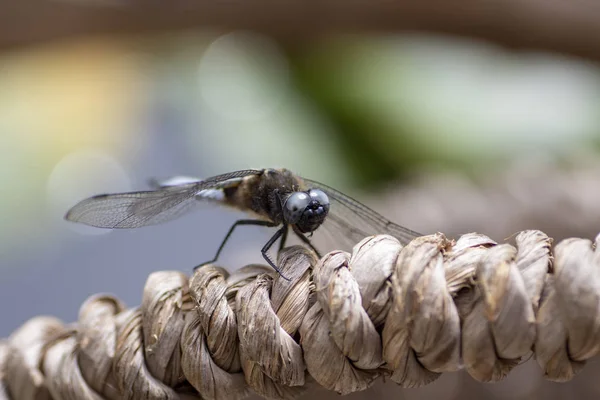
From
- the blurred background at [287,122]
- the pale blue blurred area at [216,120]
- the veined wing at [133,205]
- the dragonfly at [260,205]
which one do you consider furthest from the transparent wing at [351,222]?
the pale blue blurred area at [216,120]

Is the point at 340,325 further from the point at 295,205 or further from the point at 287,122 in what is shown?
the point at 287,122

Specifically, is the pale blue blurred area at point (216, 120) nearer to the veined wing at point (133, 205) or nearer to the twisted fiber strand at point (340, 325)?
the veined wing at point (133, 205)

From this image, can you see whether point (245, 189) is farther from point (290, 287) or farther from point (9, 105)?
point (9, 105)

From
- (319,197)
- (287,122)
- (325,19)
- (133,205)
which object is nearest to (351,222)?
(319,197)

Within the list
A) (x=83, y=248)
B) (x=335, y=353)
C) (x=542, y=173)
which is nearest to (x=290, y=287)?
(x=335, y=353)

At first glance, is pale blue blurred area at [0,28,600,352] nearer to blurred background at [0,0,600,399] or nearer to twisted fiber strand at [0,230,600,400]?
blurred background at [0,0,600,399]

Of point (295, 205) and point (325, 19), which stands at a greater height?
point (325, 19)

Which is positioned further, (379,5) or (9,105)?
(9,105)
